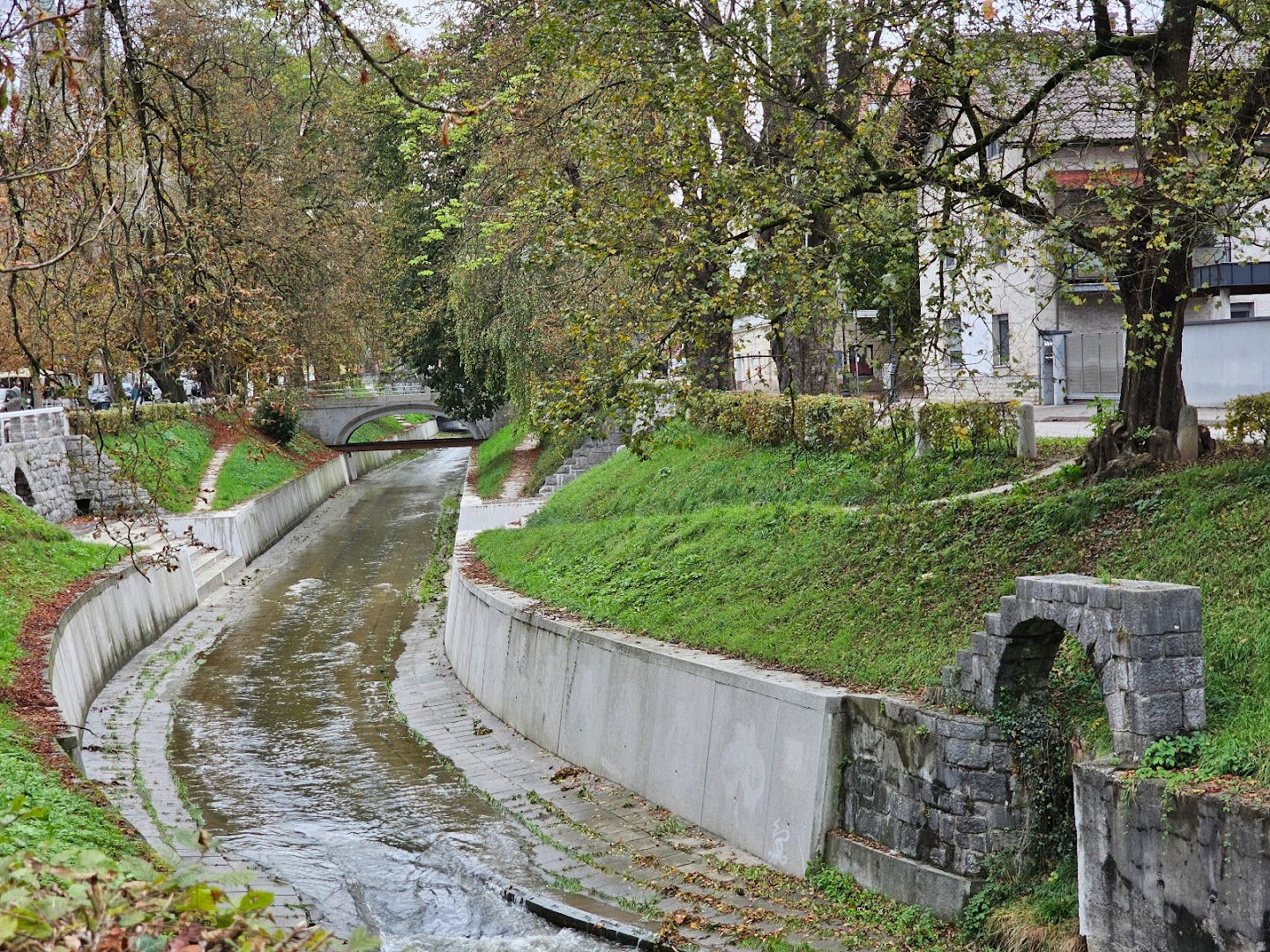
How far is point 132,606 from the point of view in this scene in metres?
24.5

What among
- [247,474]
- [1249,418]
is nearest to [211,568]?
[247,474]

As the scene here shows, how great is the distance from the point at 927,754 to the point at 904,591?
2.95 metres

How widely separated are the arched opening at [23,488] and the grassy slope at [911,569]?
16206 millimetres

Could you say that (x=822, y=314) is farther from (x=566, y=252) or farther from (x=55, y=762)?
(x=55, y=762)

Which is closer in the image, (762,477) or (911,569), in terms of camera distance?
(911,569)

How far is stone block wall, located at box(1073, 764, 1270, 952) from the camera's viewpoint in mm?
8258

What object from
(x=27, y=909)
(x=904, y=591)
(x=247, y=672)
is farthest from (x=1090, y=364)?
(x=27, y=909)

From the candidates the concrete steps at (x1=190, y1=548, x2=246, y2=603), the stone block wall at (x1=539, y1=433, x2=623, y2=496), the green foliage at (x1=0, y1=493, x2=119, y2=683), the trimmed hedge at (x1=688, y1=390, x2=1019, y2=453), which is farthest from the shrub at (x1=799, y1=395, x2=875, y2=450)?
the concrete steps at (x1=190, y1=548, x2=246, y2=603)

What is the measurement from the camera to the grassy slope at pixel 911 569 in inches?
425

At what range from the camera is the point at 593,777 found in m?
16.0

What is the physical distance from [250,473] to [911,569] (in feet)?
99.0

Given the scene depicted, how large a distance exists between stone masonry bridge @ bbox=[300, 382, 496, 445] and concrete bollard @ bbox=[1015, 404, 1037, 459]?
37446mm

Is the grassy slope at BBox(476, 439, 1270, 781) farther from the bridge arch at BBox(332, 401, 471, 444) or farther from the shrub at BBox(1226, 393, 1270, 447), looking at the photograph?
the bridge arch at BBox(332, 401, 471, 444)

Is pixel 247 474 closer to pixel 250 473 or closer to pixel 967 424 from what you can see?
pixel 250 473
